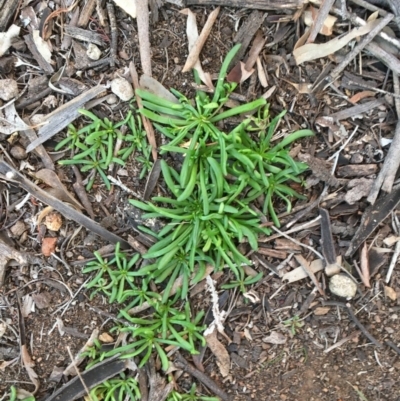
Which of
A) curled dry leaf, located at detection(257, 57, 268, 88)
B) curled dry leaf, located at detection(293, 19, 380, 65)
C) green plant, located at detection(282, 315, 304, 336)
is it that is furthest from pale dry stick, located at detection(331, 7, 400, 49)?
green plant, located at detection(282, 315, 304, 336)

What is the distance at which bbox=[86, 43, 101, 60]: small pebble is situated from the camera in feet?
8.68

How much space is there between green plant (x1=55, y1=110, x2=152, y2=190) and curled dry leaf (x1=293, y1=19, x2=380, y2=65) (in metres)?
0.91

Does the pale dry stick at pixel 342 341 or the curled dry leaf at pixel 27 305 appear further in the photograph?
the curled dry leaf at pixel 27 305

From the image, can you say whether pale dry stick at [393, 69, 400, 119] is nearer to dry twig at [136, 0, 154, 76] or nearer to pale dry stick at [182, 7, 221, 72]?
pale dry stick at [182, 7, 221, 72]

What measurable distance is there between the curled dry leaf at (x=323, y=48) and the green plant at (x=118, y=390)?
1.96 m

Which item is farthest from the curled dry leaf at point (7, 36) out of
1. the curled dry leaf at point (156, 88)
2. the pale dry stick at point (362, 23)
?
the pale dry stick at point (362, 23)

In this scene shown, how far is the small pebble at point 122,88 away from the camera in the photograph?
8.55ft

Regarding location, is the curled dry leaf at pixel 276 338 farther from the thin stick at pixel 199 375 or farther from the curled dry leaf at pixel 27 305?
the curled dry leaf at pixel 27 305

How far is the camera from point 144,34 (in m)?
2.58

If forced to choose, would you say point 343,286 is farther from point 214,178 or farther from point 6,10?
point 6,10

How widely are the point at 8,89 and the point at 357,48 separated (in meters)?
1.86

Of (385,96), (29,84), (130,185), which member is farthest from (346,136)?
(29,84)

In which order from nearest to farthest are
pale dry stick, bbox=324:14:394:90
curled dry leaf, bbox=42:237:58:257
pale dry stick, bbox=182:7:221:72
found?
pale dry stick, bbox=324:14:394:90 → pale dry stick, bbox=182:7:221:72 → curled dry leaf, bbox=42:237:58:257

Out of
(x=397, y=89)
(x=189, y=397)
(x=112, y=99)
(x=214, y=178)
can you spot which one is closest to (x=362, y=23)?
(x=397, y=89)
